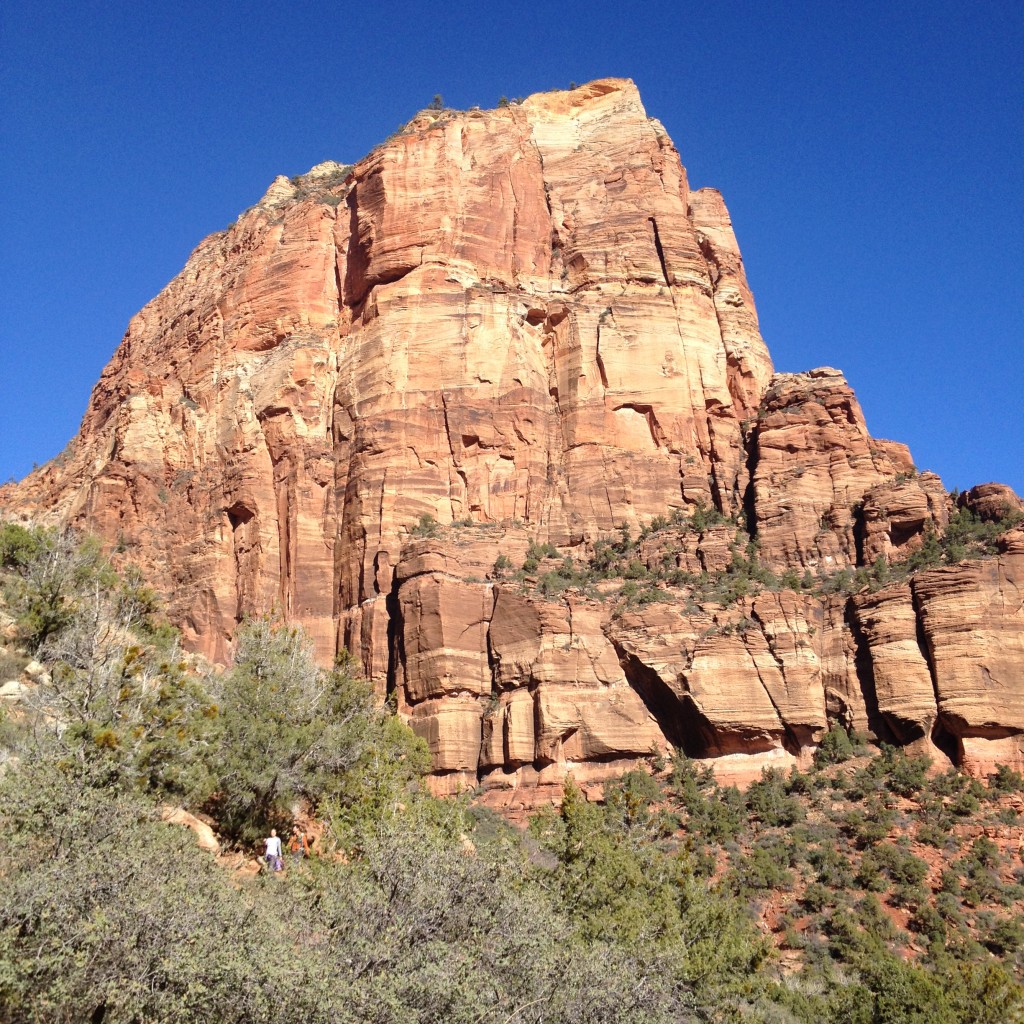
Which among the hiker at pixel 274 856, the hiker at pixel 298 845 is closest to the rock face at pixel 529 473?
the hiker at pixel 298 845

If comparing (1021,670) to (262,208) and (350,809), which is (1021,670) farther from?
(262,208)

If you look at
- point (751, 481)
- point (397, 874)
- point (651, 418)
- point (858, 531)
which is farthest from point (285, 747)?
point (651, 418)

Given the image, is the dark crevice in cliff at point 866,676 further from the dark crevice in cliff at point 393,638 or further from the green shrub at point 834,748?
the dark crevice in cliff at point 393,638

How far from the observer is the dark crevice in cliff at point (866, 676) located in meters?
44.2

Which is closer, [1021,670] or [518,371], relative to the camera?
[1021,670]

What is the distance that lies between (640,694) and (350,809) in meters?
23.3

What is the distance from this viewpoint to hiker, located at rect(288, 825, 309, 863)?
2208 cm

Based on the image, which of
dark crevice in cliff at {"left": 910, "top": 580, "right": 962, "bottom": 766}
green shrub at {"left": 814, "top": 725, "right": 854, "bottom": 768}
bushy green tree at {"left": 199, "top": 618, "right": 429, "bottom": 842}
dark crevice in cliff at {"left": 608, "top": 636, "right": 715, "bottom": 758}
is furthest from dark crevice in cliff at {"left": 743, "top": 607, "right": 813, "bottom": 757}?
bushy green tree at {"left": 199, "top": 618, "right": 429, "bottom": 842}

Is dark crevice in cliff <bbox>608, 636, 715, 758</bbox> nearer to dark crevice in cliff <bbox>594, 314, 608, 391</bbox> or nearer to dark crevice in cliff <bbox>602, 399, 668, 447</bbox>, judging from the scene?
dark crevice in cliff <bbox>602, 399, 668, 447</bbox>

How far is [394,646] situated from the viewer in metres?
49.2

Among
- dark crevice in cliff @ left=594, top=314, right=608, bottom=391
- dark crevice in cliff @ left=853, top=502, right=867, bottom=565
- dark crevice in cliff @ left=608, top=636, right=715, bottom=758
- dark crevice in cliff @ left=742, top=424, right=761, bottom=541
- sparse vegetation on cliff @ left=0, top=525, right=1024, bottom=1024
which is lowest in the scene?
sparse vegetation on cliff @ left=0, top=525, right=1024, bottom=1024

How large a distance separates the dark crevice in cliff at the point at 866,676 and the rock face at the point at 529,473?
13 cm

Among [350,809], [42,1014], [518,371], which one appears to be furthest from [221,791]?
[518,371]

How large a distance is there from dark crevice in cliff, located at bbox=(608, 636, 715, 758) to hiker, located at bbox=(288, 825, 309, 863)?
21.7 m
